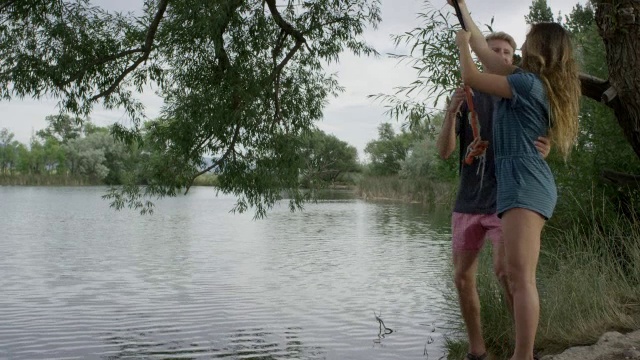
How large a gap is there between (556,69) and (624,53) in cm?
231

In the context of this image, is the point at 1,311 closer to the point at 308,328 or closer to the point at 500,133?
the point at 308,328

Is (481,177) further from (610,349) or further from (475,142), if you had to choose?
(610,349)

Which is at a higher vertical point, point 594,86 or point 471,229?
point 594,86

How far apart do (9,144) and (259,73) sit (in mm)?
71323

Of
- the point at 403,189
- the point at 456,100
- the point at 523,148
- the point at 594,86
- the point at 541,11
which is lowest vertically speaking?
the point at 523,148

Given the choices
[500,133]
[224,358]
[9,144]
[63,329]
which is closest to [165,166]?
[63,329]

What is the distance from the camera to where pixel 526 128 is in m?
3.02

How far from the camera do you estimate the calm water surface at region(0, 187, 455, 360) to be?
24.9 ft

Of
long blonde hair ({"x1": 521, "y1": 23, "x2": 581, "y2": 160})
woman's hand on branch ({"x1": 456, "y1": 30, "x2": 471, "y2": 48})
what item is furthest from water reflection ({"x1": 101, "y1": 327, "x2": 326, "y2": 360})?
woman's hand on branch ({"x1": 456, "y1": 30, "x2": 471, "y2": 48})

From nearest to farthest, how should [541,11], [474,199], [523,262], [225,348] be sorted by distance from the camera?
[523,262]
[474,199]
[225,348]
[541,11]

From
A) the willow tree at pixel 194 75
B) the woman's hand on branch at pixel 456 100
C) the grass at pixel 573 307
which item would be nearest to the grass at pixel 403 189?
the willow tree at pixel 194 75

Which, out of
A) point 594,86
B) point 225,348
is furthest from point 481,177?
point 225,348

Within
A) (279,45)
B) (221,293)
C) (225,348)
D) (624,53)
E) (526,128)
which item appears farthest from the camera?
(221,293)

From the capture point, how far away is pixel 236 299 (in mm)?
10500
